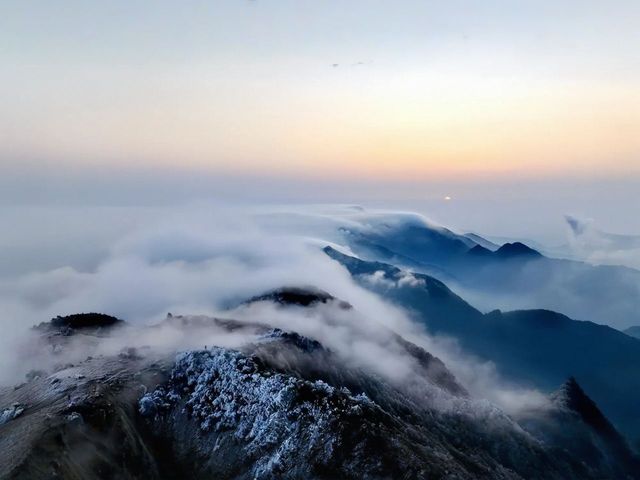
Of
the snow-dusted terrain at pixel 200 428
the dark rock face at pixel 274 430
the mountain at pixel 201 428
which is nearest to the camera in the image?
the mountain at pixel 201 428

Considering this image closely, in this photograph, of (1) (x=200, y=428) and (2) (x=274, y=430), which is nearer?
(2) (x=274, y=430)

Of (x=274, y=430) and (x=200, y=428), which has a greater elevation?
(x=274, y=430)

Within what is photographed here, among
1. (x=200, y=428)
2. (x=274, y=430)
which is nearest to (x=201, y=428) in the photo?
(x=200, y=428)

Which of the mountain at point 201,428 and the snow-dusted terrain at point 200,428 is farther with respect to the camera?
the snow-dusted terrain at point 200,428

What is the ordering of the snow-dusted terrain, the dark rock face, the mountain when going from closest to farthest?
the mountain, the snow-dusted terrain, the dark rock face

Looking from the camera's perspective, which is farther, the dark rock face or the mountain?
the dark rock face

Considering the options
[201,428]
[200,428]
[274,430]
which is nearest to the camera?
[274,430]

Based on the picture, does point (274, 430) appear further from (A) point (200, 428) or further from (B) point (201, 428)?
(A) point (200, 428)

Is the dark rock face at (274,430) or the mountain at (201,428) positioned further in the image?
the dark rock face at (274,430)

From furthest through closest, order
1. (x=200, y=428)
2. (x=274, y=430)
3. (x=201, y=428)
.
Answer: (x=200, y=428), (x=201, y=428), (x=274, y=430)

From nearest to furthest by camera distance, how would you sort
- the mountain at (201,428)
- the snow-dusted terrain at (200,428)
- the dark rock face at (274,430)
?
the mountain at (201,428) < the snow-dusted terrain at (200,428) < the dark rock face at (274,430)

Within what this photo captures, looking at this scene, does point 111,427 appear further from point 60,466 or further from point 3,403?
point 3,403

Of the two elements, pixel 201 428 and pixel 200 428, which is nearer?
pixel 201 428
